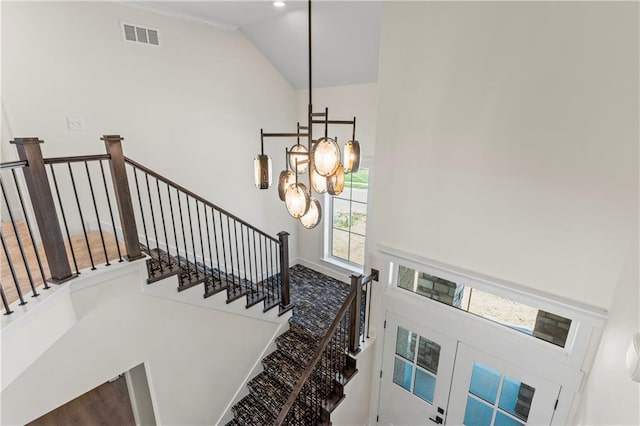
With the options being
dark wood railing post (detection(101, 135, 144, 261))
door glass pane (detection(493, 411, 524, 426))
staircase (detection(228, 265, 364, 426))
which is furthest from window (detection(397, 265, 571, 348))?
dark wood railing post (detection(101, 135, 144, 261))

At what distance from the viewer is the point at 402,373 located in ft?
11.6

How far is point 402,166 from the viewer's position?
9.60ft

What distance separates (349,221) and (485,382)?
323 centimetres

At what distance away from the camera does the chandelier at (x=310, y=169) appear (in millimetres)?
1713

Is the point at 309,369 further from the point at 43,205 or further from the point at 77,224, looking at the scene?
the point at 77,224

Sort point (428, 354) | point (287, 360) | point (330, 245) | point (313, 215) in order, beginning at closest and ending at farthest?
1. point (313, 215)
2. point (428, 354)
3. point (287, 360)
4. point (330, 245)

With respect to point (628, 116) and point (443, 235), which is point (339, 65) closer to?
point (443, 235)

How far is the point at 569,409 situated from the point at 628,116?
234 cm

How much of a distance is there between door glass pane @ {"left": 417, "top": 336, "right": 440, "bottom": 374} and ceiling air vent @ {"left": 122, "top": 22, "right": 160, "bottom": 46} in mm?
4669

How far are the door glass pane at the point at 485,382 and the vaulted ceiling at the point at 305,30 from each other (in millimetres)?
3861

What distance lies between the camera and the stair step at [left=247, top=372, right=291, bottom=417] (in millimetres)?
3637

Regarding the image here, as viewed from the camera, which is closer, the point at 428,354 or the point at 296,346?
the point at 428,354

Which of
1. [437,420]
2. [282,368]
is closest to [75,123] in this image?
[282,368]

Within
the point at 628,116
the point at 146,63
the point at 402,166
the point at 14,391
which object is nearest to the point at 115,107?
the point at 146,63
